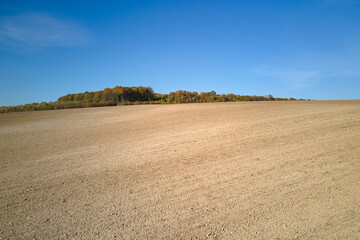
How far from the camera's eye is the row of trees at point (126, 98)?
24891 millimetres

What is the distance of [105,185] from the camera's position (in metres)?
4.88

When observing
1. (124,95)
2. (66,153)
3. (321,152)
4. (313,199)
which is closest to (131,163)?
(66,153)

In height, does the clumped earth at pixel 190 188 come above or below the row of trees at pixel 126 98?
below

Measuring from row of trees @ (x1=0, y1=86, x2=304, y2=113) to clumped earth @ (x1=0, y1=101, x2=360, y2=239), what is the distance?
707 inches

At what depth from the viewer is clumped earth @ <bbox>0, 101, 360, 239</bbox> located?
3.36 meters

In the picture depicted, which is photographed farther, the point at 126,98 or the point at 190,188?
the point at 126,98

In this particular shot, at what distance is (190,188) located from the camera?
4.50m

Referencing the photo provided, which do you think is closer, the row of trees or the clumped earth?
the clumped earth

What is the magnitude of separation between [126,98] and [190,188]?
30314 mm

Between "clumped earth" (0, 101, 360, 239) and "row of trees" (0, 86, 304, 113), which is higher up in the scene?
"row of trees" (0, 86, 304, 113)

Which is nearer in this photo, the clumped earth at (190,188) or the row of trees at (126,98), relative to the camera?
the clumped earth at (190,188)

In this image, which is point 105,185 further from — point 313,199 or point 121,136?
point 121,136

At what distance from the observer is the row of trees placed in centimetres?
2489

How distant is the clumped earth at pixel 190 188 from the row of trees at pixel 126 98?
1796 centimetres
